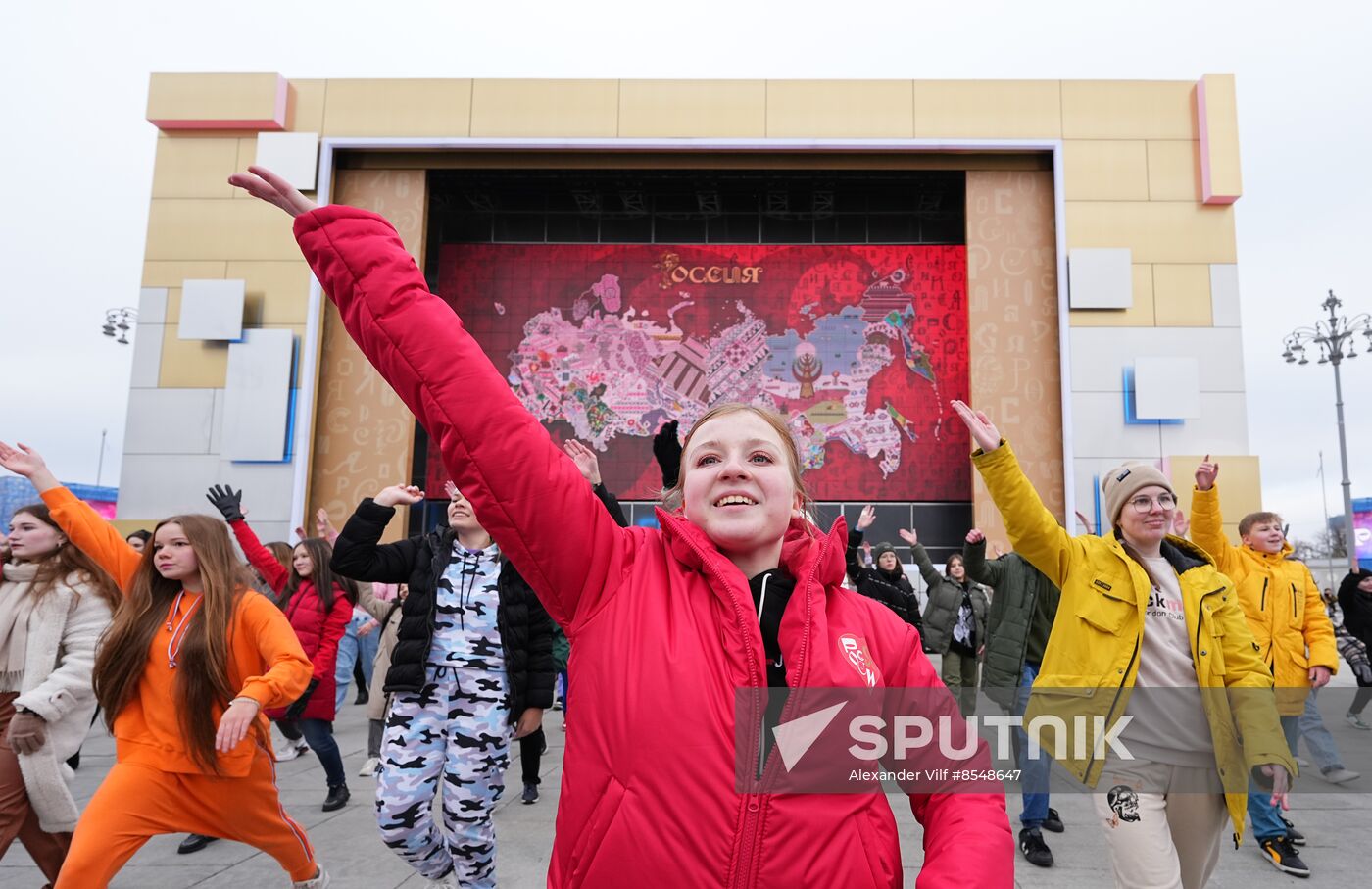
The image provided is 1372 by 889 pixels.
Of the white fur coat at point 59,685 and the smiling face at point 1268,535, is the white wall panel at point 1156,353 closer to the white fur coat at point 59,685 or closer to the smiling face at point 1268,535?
the smiling face at point 1268,535

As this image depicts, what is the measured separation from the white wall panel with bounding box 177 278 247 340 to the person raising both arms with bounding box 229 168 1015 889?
17.2m

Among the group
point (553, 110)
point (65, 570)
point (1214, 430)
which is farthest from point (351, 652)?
point (1214, 430)

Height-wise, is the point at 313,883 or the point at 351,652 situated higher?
the point at 351,652

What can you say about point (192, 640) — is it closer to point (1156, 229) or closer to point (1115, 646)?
point (1115, 646)

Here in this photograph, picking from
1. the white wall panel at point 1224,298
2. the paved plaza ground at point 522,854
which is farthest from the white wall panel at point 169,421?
the white wall panel at point 1224,298

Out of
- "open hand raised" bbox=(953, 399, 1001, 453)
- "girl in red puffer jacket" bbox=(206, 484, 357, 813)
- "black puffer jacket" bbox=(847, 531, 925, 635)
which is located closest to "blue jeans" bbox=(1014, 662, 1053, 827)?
"open hand raised" bbox=(953, 399, 1001, 453)

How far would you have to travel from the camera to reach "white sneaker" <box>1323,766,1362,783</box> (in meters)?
7.23

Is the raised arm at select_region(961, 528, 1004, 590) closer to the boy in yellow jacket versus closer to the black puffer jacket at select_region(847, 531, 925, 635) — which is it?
the boy in yellow jacket

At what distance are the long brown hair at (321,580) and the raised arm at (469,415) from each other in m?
5.54

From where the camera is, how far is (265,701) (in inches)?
144

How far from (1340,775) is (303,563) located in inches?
328

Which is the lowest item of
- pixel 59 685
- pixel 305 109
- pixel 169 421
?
pixel 59 685

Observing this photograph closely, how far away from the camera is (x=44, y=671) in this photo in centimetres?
445

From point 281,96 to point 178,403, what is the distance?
6.30m
